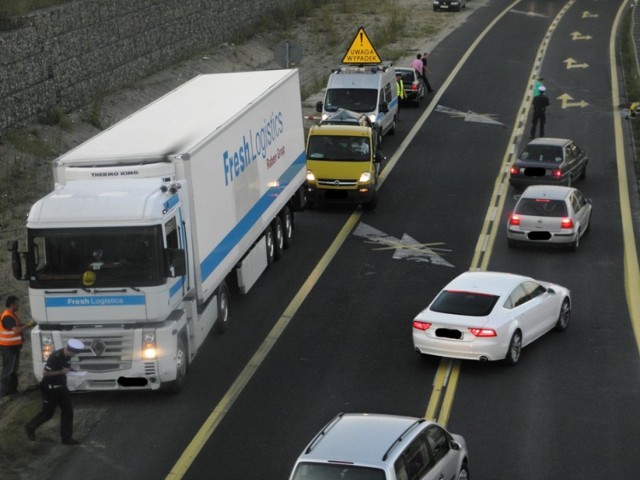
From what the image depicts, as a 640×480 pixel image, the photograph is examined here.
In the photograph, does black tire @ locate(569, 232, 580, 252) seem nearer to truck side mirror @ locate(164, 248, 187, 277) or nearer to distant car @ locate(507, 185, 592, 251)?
distant car @ locate(507, 185, 592, 251)

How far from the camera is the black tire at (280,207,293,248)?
94.3 ft

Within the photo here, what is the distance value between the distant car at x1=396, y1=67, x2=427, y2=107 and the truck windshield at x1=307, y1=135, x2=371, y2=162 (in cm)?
1344

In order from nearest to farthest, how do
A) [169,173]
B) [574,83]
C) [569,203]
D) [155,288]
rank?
[155,288]
[169,173]
[569,203]
[574,83]

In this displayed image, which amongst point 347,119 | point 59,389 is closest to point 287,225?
point 347,119

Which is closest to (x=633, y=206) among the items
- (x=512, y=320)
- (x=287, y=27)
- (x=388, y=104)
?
(x=388, y=104)

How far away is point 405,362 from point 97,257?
5.87 meters

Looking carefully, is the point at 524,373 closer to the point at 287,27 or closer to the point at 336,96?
the point at 336,96

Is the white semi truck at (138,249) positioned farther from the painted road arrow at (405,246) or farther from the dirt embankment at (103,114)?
the painted road arrow at (405,246)

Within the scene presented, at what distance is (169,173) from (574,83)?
32.4 meters

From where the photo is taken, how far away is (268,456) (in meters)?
18.0

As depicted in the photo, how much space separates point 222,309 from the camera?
918 inches

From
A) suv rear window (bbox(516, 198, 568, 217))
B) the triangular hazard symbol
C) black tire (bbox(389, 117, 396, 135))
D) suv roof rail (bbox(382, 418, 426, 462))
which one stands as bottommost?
black tire (bbox(389, 117, 396, 135))

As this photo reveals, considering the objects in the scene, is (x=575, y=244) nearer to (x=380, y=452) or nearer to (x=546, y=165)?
(x=546, y=165)

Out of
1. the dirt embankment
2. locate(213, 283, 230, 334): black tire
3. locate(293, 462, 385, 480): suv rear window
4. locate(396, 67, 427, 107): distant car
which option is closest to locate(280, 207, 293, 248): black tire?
locate(213, 283, 230, 334): black tire
